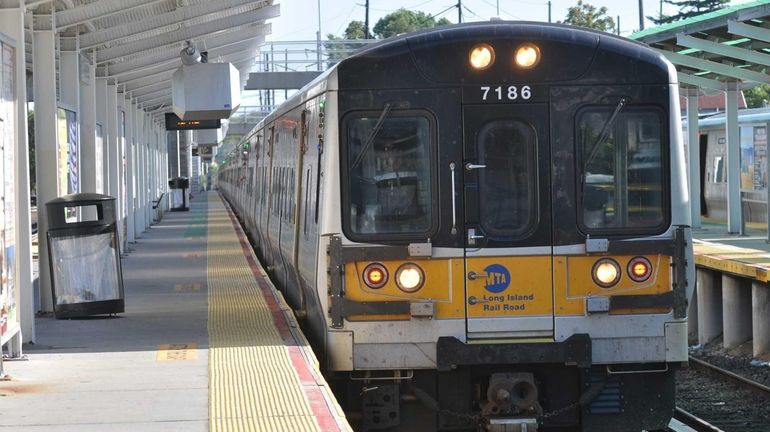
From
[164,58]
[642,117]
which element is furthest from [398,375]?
[164,58]

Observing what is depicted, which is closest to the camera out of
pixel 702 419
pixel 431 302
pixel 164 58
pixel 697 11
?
pixel 431 302

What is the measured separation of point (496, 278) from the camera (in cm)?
791

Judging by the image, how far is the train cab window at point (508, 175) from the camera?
7.96 m

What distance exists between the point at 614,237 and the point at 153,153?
3075 cm

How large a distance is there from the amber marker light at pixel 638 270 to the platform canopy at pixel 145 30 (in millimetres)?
5767

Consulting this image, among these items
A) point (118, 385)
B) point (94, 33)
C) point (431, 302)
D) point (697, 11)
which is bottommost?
point (118, 385)

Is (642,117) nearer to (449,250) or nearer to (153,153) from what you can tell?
(449,250)

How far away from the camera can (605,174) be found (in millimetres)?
8047

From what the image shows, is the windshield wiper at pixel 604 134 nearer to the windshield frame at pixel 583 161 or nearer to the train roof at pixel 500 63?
the windshield frame at pixel 583 161

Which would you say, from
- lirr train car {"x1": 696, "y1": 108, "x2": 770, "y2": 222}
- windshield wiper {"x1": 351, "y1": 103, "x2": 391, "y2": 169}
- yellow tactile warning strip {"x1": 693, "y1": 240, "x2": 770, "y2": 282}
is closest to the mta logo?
windshield wiper {"x1": 351, "y1": 103, "x2": 391, "y2": 169}

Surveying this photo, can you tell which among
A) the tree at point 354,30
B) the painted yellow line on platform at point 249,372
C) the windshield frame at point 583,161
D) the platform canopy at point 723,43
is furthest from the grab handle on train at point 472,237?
the tree at point 354,30

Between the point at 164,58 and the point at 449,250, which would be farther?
the point at 164,58

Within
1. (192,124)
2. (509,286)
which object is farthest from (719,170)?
(509,286)

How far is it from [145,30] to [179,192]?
30508 mm
